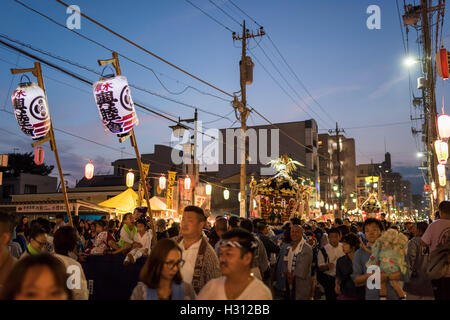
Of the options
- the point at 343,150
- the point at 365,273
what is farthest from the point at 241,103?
the point at 343,150

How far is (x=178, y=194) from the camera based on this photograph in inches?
1294

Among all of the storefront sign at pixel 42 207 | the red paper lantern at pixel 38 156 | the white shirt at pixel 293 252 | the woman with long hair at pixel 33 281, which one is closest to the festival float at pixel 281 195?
the storefront sign at pixel 42 207

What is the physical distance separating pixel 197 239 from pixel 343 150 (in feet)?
259

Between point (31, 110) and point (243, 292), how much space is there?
8.81 meters

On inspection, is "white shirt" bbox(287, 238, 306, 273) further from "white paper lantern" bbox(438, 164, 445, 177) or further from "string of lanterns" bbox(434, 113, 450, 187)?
"white paper lantern" bbox(438, 164, 445, 177)

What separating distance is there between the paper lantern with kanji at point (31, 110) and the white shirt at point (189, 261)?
23.3 feet

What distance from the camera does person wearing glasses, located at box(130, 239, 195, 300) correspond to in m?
3.48

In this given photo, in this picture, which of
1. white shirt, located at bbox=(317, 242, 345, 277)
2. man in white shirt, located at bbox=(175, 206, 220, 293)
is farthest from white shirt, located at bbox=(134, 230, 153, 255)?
man in white shirt, located at bbox=(175, 206, 220, 293)

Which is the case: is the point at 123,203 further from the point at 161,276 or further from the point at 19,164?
the point at 19,164

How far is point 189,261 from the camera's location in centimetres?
467

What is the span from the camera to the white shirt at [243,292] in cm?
330

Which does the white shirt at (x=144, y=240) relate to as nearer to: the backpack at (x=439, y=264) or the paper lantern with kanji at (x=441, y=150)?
the backpack at (x=439, y=264)
